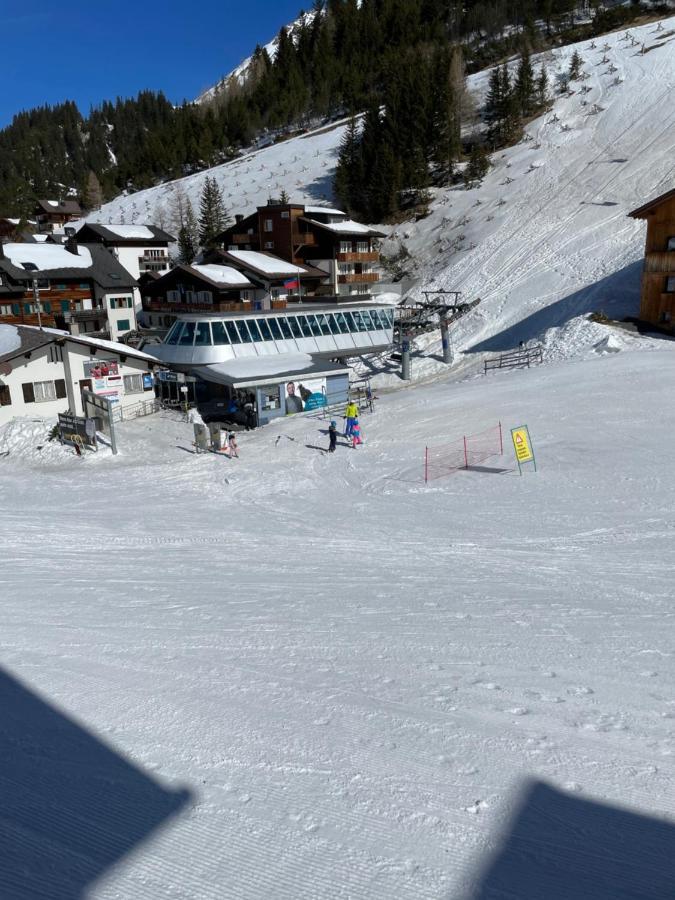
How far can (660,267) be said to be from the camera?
103 feet

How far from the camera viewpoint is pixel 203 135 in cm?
10206

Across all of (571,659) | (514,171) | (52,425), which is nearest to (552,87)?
(514,171)

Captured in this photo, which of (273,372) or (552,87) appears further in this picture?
(552,87)

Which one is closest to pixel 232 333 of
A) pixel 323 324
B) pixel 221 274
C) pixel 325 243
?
pixel 323 324

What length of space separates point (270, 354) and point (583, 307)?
64.0 ft

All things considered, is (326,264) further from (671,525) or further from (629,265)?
(671,525)

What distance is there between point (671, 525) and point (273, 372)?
1941cm

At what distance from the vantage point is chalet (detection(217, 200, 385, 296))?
2079 inches

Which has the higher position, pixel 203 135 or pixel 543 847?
pixel 203 135

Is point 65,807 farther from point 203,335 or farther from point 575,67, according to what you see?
point 575,67

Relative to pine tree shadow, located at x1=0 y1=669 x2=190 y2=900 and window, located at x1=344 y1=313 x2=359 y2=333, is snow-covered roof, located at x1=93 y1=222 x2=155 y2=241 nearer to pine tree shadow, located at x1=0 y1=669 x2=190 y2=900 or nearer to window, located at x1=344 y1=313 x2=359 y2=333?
window, located at x1=344 y1=313 x2=359 y2=333

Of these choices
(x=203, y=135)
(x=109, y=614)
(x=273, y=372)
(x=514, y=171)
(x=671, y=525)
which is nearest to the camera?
(x=109, y=614)

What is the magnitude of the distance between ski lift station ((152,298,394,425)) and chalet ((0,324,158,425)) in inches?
111

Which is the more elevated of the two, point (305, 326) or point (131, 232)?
point (131, 232)
